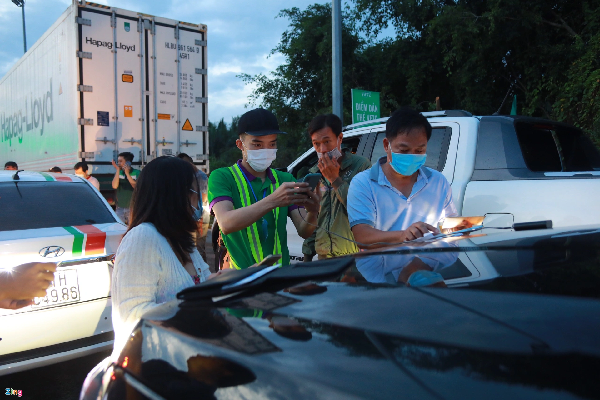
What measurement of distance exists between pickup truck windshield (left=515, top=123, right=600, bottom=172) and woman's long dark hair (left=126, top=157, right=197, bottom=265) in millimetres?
2684

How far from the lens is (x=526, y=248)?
1378 mm

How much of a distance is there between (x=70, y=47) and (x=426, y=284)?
29.7 ft

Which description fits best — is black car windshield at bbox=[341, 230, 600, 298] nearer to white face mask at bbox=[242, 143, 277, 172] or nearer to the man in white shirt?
white face mask at bbox=[242, 143, 277, 172]

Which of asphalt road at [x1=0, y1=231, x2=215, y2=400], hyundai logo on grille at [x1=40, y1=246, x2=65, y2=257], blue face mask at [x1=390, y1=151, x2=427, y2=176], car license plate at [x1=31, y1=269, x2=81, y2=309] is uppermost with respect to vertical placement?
blue face mask at [x1=390, y1=151, x2=427, y2=176]

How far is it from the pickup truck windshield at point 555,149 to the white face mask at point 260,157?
205cm

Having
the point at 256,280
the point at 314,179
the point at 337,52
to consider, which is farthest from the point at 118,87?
the point at 256,280

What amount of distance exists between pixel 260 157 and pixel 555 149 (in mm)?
2713

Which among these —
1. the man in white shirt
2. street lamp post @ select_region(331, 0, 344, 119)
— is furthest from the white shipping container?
street lamp post @ select_region(331, 0, 344, 119)

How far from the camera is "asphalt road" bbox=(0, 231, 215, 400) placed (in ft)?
11.0

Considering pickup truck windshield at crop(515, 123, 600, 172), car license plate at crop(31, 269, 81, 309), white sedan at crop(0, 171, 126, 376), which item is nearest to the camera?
white sedan at crop(0, 171, 126, 376)

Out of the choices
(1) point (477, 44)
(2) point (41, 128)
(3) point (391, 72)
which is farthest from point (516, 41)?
(2) point (41, 128)

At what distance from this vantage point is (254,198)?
8.57 feet

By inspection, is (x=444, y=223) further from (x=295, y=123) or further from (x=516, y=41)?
(x=295, y=123)

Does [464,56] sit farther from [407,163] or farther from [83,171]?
[407,163]
